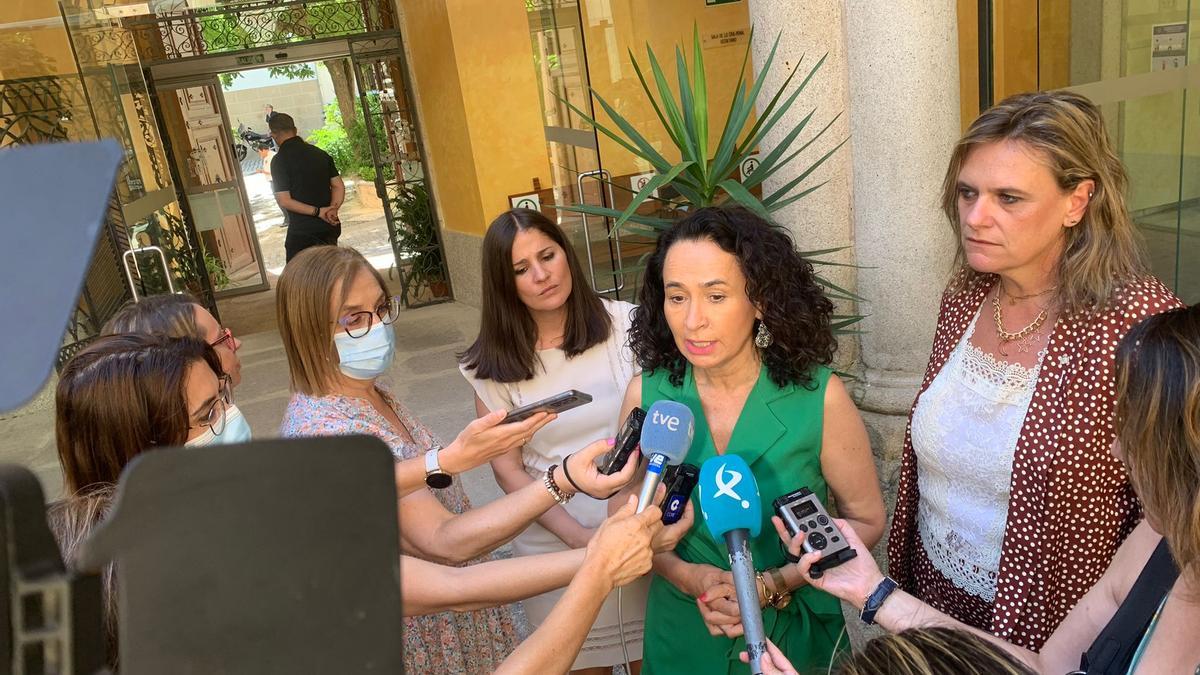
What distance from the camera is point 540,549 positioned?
2.46 metres

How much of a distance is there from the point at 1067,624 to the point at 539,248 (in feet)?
5.16

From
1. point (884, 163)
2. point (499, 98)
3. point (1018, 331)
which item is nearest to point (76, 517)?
point (1018, 331)

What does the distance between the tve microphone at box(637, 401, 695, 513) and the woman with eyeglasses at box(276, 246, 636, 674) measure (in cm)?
12

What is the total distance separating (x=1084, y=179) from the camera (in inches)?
68.1

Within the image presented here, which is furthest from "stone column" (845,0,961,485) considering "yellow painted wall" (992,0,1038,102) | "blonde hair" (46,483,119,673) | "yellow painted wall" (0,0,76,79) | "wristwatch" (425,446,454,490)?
"yellow painted wall" (0,0,76,79)

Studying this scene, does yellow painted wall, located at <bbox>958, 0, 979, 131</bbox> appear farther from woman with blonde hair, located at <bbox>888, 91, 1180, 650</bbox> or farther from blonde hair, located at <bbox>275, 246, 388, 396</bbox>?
blonde hair, located at <bbox>275, 246, 388, 396</bbox>

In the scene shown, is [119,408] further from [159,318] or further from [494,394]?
[494,394]

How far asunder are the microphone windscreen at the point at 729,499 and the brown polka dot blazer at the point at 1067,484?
0.56 metres

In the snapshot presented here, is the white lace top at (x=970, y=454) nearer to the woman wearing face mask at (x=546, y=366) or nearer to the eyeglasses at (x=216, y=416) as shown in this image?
the woman wearing face mask at (x=546, y=366)

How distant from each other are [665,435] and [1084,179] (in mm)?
991

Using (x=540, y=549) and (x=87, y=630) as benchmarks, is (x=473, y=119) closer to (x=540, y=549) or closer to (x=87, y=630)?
(x=540, y=549)

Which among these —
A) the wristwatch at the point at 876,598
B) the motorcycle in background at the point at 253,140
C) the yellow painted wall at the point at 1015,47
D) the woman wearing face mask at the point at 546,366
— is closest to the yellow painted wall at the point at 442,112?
the yellow painted wall at the point at 1015,47

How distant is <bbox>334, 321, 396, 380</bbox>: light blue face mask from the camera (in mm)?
2119

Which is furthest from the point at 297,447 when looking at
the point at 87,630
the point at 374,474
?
the point at 87,630
